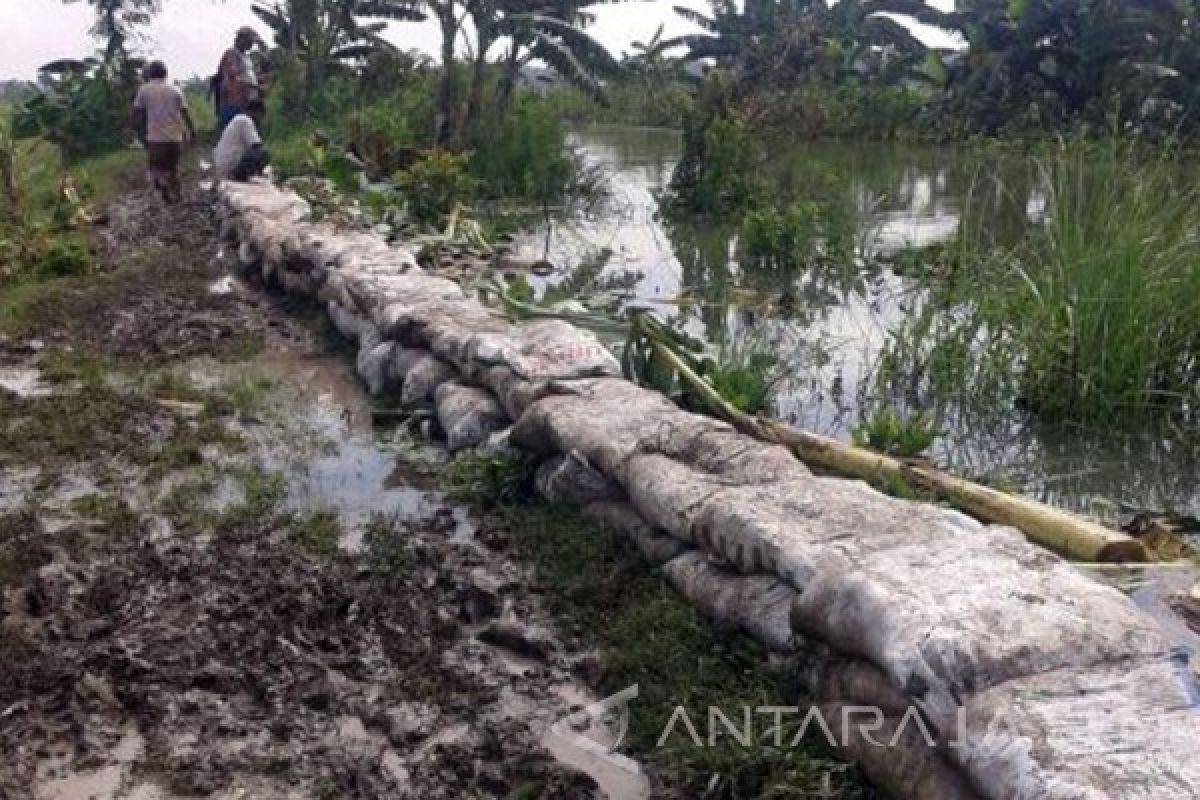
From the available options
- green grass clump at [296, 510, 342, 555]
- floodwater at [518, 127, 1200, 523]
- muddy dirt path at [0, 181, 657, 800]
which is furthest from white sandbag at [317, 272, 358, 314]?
green grass clump at [296, 510, 342, 555]

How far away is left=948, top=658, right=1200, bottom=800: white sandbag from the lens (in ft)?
6.53

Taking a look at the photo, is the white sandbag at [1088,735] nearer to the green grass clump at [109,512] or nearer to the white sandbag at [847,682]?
the white sandbag at [847,682]

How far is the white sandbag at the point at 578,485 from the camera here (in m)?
3.87

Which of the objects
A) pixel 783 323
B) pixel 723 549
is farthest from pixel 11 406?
pixel 783 323

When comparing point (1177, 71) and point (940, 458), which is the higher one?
point (1177, 71)

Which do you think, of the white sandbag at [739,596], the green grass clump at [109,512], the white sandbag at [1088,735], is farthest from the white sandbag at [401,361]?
the white sandbag at [1088,735]

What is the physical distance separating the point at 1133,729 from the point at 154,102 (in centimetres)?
Answer: 970

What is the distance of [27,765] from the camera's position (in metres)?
2.63

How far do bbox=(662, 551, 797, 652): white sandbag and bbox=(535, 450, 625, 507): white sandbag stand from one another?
52 centimetres

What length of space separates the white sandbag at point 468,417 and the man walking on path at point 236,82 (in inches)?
282

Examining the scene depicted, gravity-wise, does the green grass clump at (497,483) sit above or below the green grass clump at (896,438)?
below

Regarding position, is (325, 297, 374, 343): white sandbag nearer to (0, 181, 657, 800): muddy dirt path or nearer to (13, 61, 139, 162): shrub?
(0, 181, 657, 800): muddy dirt path

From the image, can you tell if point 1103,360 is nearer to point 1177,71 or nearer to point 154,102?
point 154,102

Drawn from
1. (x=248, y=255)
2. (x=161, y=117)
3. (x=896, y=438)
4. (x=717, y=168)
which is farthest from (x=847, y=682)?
(x=717, y=168)
